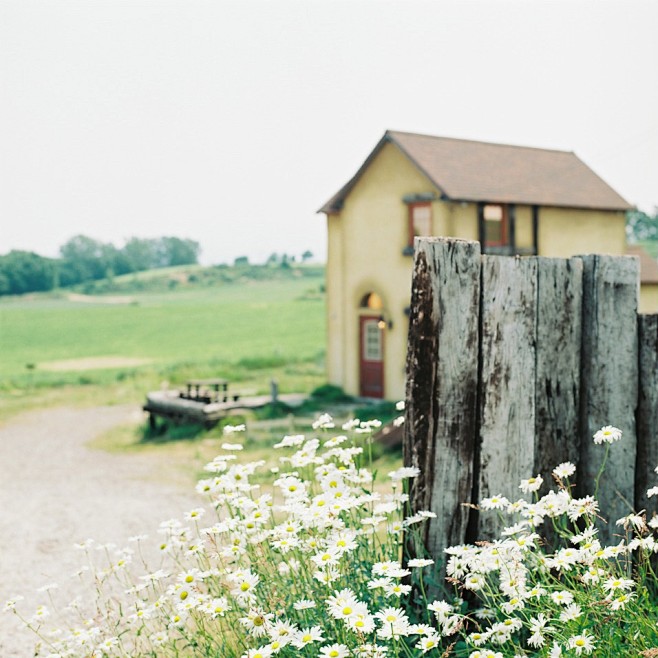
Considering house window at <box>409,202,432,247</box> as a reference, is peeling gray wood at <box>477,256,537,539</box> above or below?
below

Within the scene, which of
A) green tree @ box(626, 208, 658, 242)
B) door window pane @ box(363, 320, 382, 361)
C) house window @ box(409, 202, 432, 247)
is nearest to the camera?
house window @ box(409, 202, 432, 247)

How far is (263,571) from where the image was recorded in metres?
4.42

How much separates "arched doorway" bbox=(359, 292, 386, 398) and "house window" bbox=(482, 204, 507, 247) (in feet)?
9.15

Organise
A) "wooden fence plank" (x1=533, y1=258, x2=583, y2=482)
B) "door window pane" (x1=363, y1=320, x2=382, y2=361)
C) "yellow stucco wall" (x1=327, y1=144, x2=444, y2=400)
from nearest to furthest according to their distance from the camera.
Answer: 1. "wooden fence plank" (x1=533, y1=258, x2=583, y2=482)
2. "yellow stucco wall" (x1=327, y1=144, x2=444, y2=400)
3. "door window pane" (x1=363, y1=320, x2=382, y2=361)

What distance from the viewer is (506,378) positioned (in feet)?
14.8

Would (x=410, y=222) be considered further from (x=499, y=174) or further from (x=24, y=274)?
(x=24, y=274)

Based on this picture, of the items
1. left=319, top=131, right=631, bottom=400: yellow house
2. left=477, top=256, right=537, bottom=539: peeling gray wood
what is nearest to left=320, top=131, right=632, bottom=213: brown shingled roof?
left=319, top=131, right=631, bottom=400: yellow house

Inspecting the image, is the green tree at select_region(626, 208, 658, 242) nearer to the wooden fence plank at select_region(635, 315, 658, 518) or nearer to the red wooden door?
the red wooden door

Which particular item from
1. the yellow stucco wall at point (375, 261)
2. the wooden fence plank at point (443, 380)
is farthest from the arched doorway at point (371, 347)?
the wooden fence plank at point (443, 380)

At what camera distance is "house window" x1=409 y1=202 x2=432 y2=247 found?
17.9 m

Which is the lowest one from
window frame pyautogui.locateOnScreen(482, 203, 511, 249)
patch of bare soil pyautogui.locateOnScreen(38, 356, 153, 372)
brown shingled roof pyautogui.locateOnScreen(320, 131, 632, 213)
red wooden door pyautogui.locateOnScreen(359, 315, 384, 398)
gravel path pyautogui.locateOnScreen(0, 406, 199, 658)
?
gravel path pyautogui.locateOnScreen(0, 406, 199, 658)

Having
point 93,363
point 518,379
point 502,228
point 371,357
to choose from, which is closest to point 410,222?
point 502,228

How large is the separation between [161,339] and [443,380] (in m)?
35.2

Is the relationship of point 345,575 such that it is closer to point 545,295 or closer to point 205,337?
point 545,295
